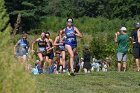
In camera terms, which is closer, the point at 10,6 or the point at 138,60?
the point at 138,60

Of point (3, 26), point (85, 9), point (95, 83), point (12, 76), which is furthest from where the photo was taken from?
point (85, 9)

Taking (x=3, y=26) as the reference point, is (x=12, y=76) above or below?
below

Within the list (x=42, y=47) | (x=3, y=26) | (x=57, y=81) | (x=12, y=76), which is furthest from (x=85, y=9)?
(x=12, y=76)

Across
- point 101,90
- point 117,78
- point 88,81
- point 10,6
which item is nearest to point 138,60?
point 117,78

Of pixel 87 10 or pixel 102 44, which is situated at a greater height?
pixel 87 10

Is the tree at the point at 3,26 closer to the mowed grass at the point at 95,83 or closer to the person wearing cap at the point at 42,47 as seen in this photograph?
the mowed grass at the point at 95,83

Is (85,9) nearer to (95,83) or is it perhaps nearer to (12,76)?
(95,83)

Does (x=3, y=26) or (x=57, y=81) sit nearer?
(x=3, y=26)

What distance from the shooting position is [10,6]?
208 feet

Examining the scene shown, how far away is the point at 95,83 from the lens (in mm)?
13656

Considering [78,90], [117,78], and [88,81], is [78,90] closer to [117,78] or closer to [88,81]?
[88,81]

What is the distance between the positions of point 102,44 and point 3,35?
82.4ft

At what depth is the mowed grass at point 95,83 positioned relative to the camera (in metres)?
12.4

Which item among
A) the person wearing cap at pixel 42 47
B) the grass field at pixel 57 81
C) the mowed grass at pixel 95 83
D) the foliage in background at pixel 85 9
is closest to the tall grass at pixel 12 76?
the grass field at pixel 57 81
